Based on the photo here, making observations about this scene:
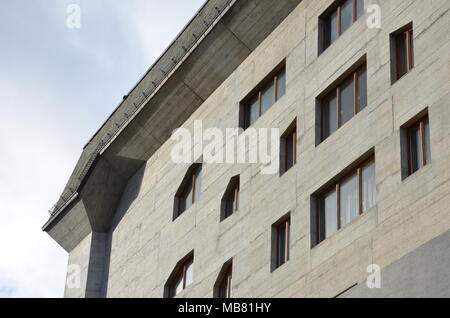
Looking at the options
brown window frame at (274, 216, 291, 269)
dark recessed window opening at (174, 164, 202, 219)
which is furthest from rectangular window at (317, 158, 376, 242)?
dark recessed window opening at (174, 164, 202, 219)

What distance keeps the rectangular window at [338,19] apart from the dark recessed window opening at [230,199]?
242 inches

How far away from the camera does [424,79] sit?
30438mm

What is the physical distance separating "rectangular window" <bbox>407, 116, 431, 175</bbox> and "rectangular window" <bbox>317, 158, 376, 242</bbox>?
1686mm

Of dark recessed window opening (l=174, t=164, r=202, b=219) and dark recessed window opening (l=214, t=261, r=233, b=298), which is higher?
dark recessed window opening (l=174, t=164, r=202, b=219)

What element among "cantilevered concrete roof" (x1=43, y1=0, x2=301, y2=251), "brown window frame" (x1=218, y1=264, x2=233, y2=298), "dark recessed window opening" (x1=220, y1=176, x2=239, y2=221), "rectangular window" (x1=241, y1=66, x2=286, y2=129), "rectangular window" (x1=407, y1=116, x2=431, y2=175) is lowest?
"brown window frame" (x1=218, y1=264, x2=233, y2=298)

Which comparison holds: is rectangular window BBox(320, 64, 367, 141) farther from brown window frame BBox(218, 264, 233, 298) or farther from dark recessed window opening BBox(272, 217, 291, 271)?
brown window frame BBox(218, 264, 233, 298)

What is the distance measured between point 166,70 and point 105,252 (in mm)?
10568

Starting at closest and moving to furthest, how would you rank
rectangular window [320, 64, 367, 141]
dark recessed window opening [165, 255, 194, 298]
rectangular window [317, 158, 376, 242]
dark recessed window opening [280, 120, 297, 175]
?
rectangular window [317, 158, 376, 242] → rectangular window [320, 64, 367, 141] → dark recessed window opening [280, 120, 297, 175] → dark recessed window opening [165, 255, 194, 298]

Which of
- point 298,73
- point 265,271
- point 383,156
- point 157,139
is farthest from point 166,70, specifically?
point 383,156

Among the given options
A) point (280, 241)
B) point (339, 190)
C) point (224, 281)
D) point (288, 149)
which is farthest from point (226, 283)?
point (339, 190)

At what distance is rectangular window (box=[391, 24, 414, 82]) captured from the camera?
3200cm

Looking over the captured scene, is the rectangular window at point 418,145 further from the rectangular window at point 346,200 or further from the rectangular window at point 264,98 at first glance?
the rectangular window at point 264,98

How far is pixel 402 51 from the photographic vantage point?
3256 centimetres

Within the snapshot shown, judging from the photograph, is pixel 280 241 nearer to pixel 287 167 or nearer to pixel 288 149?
pixel 287 167
